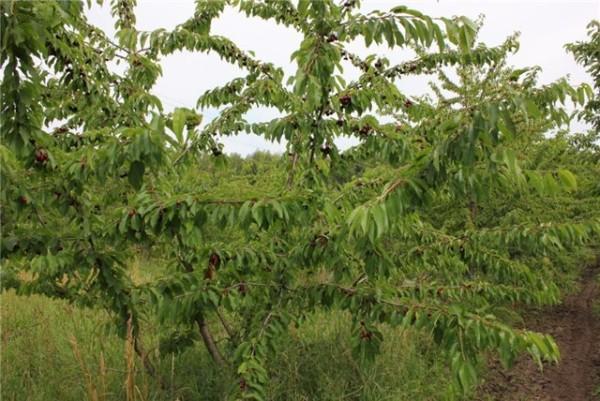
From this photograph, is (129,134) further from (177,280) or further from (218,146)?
(218,146)

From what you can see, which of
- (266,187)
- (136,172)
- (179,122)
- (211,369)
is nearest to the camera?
(179,122)

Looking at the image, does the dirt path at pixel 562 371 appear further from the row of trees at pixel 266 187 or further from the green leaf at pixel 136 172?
the green leaf at pixel 136 172

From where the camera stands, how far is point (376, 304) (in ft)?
8.39

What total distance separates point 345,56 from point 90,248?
2.15 metres

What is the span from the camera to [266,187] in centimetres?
304

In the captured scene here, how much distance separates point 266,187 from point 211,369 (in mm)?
2022

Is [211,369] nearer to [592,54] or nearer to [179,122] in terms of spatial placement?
[179,122]

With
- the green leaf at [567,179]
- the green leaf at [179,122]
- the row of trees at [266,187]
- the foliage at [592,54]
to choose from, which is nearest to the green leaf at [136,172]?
the row of trees at [266,187]

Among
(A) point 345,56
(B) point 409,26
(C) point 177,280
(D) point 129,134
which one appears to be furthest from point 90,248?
(A) point 345,56

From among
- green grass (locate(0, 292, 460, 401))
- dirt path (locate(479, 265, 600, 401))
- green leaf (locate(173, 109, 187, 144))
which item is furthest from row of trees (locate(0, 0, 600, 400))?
dirt path (locate(479, 265, 600, 401))

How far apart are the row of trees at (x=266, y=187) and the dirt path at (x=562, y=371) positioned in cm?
180

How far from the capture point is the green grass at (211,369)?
3816 millimetres

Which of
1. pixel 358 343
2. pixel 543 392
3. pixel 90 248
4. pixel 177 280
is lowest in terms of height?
pixel 543 392

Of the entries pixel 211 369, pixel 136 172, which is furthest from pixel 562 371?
pixel 136 172
